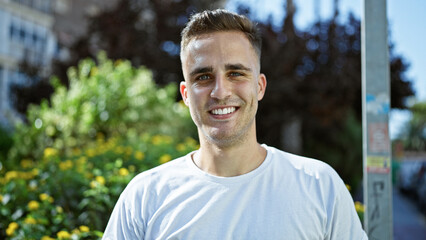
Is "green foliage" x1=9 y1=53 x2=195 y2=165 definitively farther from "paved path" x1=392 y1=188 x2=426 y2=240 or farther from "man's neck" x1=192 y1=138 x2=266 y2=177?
"man's neck" x1=192 y1=138 x2=266 y2=177

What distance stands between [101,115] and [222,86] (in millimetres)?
5634

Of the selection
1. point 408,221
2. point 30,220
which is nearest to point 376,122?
point 30,220

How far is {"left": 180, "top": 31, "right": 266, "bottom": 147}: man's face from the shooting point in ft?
6.66

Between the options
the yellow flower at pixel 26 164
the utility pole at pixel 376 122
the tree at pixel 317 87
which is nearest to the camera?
the utility pole at pixel 376 122

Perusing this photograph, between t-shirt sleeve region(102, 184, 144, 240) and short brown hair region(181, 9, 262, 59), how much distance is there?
859 mm

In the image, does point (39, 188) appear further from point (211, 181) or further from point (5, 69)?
point (5, 69)

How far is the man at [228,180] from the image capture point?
72.6 inches

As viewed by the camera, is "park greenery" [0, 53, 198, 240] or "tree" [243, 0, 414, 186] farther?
"tree" [243, 0, 414, 186]

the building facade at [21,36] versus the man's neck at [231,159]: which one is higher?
the building facade at [21,36]

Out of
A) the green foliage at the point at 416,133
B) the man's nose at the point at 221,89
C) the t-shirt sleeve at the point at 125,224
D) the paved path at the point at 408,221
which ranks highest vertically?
the man's nose at the point at 221,89

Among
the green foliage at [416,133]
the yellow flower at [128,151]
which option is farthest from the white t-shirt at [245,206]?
the green foliage at [416,133]

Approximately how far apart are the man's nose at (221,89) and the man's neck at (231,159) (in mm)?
250

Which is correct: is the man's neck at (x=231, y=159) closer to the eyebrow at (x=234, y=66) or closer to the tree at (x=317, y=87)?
the eyebrow at (x=234, y=66)

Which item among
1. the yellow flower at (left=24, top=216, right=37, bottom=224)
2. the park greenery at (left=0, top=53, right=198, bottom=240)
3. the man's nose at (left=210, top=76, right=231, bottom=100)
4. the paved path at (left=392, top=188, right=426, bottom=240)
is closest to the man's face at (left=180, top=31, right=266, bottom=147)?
the man's nose at (left=210, top=76, right=231, bottom=100)
